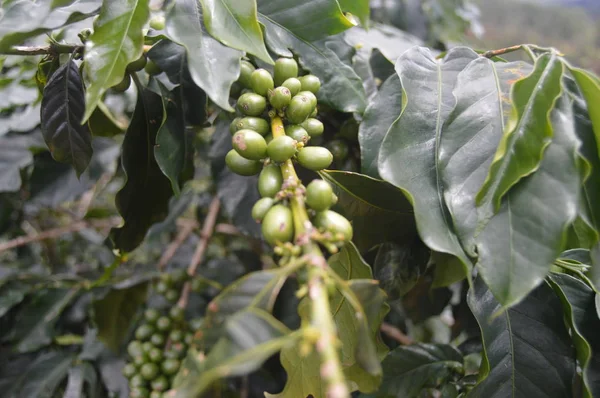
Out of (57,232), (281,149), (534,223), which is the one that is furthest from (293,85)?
(57,232)

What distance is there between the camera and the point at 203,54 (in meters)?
0.56

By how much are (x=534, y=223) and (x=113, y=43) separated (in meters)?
0.54

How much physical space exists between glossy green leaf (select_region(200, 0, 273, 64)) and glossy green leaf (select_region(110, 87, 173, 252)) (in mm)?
228

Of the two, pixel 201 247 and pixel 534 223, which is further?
pixel 201 247

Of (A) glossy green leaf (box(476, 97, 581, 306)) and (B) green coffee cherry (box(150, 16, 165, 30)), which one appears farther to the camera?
(B) green coffee cherry (box(150, 16, 165, 30))

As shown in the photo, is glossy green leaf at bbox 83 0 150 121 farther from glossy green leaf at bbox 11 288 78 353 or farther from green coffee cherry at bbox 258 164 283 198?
glossy green leaf at bbox 11 288 78 353

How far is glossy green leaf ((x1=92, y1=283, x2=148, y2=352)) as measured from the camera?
107 cm

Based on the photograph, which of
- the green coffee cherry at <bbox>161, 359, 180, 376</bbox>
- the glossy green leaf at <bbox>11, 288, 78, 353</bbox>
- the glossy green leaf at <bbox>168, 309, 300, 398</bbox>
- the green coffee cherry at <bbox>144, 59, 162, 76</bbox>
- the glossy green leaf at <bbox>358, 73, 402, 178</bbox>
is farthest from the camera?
the glossy green leaf at <bbox>11, 288, 78, 353</bbox>

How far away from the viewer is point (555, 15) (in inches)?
268

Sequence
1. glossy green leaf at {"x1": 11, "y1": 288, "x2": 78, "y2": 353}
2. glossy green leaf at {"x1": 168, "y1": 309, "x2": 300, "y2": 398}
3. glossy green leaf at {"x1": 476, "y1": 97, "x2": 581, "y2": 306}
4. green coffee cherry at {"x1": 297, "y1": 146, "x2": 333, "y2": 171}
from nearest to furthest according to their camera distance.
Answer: glossy green leaf at {"x1": 168, "y1": 309, "x2": 300, "y2": 398}, glossy green leaf at {"x1": 476, "y1": 97, "x2": 581, "y2": 306}, green coffee cherry at {"x1": 297, "y1": 146, "x2": 333, "y2": 171}, glossy green leaf at {"x1": 11, "y1": 288, "x2": 78, "y2": 353}

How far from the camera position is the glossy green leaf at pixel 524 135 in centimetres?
47

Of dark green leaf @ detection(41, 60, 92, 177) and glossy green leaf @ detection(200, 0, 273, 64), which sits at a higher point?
glossy green leaf @ detection(200, 0, 273, 64)

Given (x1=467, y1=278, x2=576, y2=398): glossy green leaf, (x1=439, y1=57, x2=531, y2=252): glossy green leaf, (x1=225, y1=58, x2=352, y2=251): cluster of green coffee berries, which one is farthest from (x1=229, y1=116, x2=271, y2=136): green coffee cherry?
(x1=467, y1=278, x2=576, y2=398): glossy green leaf

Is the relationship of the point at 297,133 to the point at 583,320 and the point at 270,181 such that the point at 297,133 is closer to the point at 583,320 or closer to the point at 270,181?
the point at 270,181
